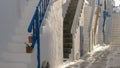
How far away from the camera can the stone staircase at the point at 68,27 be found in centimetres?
1214

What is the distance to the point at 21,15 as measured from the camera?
708 centimetres

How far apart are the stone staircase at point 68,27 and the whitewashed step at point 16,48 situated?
19.0 feet

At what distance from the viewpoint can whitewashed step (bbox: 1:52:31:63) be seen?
6005 mm

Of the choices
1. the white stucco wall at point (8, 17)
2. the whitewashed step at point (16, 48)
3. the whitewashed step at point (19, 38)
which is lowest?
the whitewashed step at point (16, 48)

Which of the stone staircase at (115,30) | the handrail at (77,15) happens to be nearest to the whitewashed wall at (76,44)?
the handrail at (77,15)

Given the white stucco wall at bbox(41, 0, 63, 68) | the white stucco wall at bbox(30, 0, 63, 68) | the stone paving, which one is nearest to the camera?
the white stucco wall at bbox(30, 0, 63, 68)

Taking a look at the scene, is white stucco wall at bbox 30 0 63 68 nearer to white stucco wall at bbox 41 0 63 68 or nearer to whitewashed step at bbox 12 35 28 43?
white stucco wall at bbox 41 0 63 68

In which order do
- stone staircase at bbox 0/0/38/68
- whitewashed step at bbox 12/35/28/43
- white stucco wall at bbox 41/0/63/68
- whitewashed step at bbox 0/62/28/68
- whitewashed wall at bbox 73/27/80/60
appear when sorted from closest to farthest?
whitewashed step at bbox 0/62/28/68 < stone staircase at bbox 0/0/38/68 < whitewashed step at bbox 12/35/28/43 < white stucco wall at bbox 41/0/63/68 < whitewashed wall at bbox 73/27/80/60

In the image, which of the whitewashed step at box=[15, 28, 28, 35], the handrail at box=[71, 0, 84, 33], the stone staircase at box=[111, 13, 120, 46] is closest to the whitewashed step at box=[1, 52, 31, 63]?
the whitewashed step at box=[15, 28, 28, 35]

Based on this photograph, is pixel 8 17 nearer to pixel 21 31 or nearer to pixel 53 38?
pixel 21 31

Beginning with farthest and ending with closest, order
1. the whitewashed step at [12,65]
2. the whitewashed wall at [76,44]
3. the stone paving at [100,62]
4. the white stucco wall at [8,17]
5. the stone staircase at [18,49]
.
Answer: the whitewashed wall at [76,44] → the stone paving at [100,62] → the white stucco wall at [8,17] → the stone staircase at [18,49] → the whitewashed step at [12,65]

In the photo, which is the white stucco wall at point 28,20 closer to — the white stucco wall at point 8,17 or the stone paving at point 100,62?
the white stucco wall at point 8,17

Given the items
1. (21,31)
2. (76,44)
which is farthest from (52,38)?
(76,44)

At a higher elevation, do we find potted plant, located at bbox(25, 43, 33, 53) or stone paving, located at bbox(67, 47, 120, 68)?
potted plant, located at bbox(25, 43, 33, 53)
